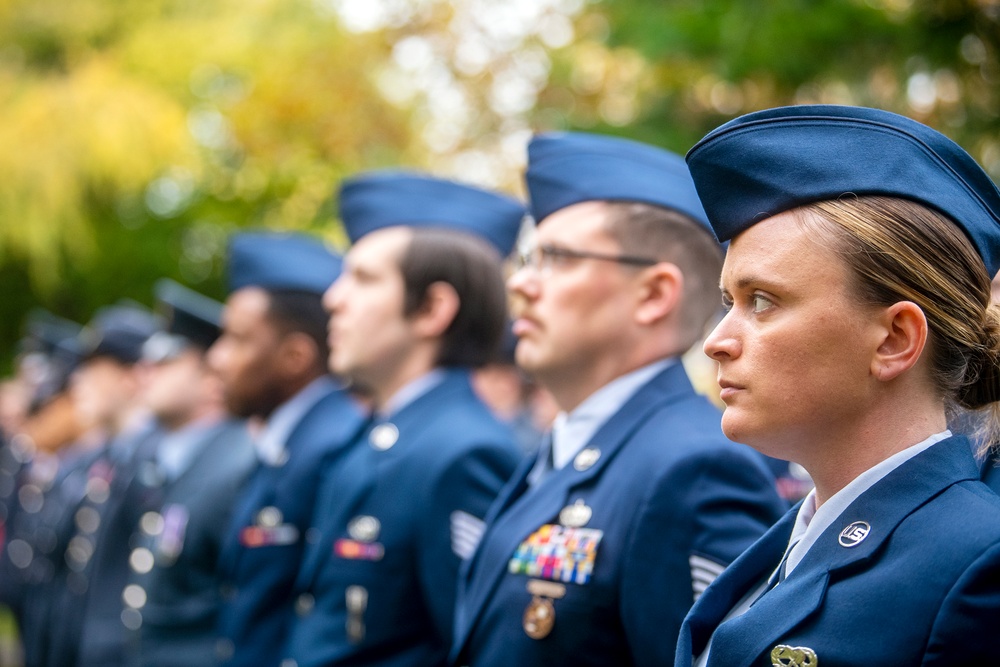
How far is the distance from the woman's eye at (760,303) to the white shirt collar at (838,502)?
1.04 ft

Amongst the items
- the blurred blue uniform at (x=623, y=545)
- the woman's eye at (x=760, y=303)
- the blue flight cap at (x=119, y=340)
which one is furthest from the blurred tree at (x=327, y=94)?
the woman's eye at (x=760, y=303)

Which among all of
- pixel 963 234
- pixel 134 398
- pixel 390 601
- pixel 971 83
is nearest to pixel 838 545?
pixel 963 234

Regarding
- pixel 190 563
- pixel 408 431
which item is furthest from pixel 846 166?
pixel 190 563

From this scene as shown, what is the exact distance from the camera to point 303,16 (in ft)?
52.5

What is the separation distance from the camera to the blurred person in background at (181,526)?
5383mm

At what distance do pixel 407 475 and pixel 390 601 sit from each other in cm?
42

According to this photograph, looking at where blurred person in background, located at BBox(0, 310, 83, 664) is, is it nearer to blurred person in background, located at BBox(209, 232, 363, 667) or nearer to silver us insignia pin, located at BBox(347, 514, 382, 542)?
blurred person in background, located at BBox(209, 232, 363, 667)

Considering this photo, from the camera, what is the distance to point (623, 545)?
266 centimetres

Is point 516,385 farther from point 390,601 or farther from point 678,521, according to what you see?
point 678,521

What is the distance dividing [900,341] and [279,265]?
3.96m

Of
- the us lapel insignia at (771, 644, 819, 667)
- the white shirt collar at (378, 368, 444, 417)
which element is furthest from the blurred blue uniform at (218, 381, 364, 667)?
the us lapel insignia at (771, 644, 819, 667)

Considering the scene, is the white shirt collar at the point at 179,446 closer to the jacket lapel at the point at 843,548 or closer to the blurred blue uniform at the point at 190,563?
the blurred blue uniform at the point at 190,563

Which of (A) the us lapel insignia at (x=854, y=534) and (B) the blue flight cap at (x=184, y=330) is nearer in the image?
(A) the us lapel insignia at (x=854, y=534)

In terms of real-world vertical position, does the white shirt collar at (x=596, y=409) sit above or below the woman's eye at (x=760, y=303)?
below
